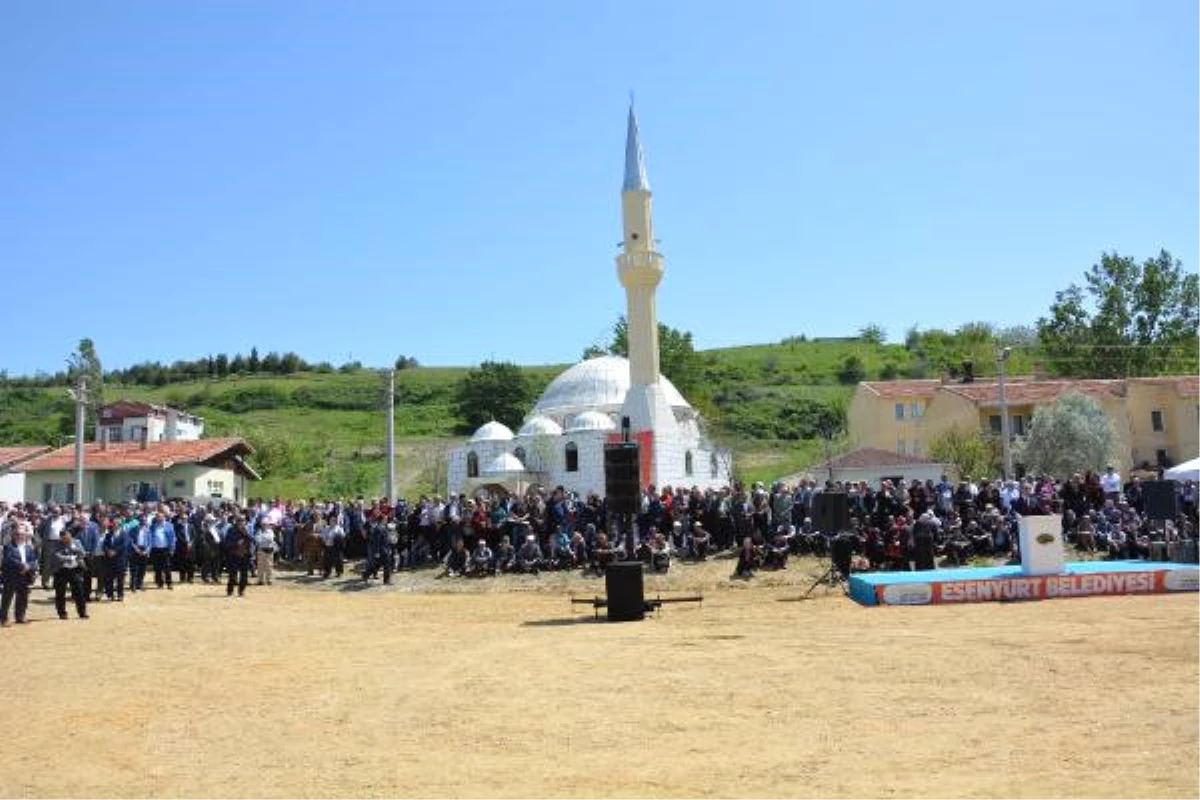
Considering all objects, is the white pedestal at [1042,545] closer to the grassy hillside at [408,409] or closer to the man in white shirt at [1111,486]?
the man in white shirt at [1111,486]

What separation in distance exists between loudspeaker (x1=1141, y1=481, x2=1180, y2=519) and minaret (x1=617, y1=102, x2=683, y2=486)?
21.8 meters

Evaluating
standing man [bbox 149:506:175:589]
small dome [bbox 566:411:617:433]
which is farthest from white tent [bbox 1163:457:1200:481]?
small dome [bbox 566:411:617:433]

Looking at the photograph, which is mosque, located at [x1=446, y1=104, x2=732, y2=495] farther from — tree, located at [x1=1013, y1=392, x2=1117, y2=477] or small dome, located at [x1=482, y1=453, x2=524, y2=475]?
tree, located at [x1=1013, y1=392, x2=1117, y2=477]

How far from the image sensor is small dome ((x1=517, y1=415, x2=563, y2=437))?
50250 mm

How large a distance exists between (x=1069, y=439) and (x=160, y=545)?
39.2 metres

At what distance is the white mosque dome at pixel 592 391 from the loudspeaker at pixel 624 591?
36394mm

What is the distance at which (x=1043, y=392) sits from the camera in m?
51.3

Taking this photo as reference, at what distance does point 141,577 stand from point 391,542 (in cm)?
517

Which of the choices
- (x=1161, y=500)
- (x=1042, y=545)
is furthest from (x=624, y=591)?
(x=1161, y=500)

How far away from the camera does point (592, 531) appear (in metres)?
22.5

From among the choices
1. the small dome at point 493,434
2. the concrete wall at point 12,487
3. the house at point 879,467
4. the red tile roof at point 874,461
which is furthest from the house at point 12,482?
the red tile roof at point 874,461

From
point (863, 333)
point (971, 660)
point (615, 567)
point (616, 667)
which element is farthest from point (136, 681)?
point (863, 333)

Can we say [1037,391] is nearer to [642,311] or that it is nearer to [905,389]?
[905,389]

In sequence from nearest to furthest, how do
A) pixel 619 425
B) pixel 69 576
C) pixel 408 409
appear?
pixel 69 576 < pixel 619 425 < pixel 408 409
